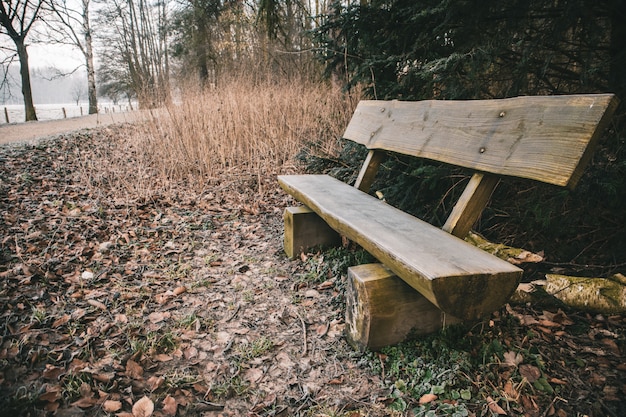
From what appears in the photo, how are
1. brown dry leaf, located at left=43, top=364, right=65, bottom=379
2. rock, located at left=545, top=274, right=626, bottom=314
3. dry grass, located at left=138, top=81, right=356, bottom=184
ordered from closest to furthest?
1. brown dry leaf, located at left=43, top=364, right=65, bottom=379
2. rock, located at left=545, top=274, right=626, bottom=314
3. dry grass, located at left=138, top=81, right=356, bottom=184

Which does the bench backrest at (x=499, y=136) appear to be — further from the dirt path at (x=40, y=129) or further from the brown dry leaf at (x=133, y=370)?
the dirt path at (x=40, y=129)

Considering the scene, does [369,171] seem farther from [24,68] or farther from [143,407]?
[24,68]

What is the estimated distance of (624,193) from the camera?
1795 millimetres

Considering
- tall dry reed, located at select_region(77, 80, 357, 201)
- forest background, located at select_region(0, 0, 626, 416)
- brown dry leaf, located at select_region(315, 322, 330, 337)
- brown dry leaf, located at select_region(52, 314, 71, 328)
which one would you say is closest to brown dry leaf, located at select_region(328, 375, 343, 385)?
forest background, located at select_region(0, 0, 626, 416)

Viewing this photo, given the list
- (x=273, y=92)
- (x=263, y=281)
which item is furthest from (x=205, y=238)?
(x=273, y=92)

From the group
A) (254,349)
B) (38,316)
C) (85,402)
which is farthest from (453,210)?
(38,316)

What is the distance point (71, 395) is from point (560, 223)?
2.64 meters

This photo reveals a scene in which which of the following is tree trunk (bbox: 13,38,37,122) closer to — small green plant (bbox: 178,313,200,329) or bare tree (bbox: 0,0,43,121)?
bare tree (bbox: 0,0,43,121)

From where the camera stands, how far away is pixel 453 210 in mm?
1497

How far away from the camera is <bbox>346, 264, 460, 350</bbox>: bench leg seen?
1.42m

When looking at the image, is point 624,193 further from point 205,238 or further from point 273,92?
point 273,92

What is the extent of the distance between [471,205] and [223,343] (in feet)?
4.42

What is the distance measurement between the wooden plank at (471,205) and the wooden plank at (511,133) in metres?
0.06

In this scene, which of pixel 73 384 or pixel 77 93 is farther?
pixel 77 93
